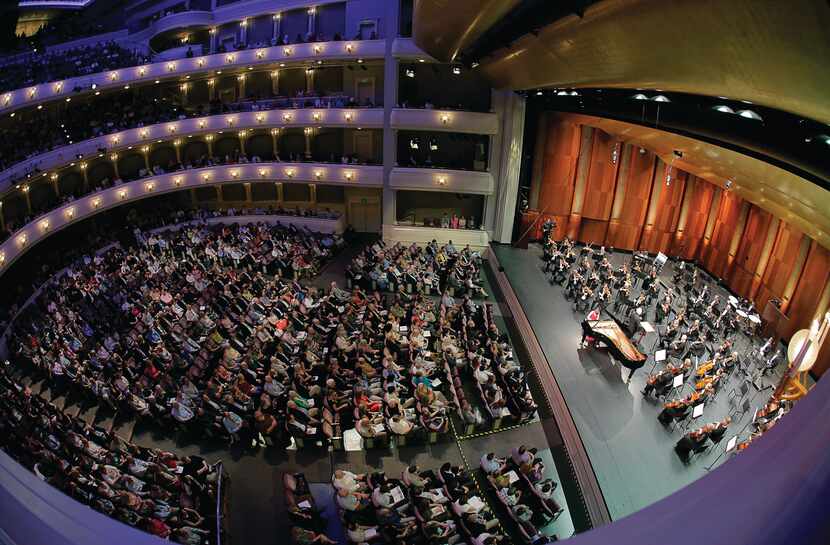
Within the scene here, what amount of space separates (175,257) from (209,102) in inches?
363

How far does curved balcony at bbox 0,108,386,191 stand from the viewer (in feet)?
65.3

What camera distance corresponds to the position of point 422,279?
1675 cm

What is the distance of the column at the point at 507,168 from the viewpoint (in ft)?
63.5

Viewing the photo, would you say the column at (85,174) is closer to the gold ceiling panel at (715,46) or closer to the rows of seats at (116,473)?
the rows of seats at (116,473)

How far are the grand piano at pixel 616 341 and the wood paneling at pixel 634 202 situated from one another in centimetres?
693

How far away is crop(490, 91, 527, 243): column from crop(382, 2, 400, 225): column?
3.77 m

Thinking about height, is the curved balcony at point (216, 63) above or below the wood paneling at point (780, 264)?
above

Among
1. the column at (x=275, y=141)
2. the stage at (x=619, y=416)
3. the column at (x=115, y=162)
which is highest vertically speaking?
the column at (x=275, y=141)

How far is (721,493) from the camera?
1703 mm

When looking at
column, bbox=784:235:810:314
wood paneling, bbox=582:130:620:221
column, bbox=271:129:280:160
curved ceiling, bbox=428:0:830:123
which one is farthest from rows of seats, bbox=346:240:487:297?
column, bbox=271:129:280:160

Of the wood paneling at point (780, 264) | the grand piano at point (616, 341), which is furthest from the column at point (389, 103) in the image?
the wood paneling at point (780, 264)

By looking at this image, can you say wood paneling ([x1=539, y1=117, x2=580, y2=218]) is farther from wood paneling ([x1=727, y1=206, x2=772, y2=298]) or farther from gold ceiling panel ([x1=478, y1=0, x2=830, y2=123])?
gold ceiling panel ([x1=478, y1=0, x2=830, y2=123])

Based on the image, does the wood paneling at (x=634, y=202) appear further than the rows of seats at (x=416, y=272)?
Yes

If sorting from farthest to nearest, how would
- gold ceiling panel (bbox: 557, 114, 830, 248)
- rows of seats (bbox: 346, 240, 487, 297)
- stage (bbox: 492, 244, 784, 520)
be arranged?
rows of seats (bbox: 346, 240, 487, 297) < gold ceiling panel (bbox: 557, 114, 830, 248) < stage (bbox: 492, 244, 784, 520)
